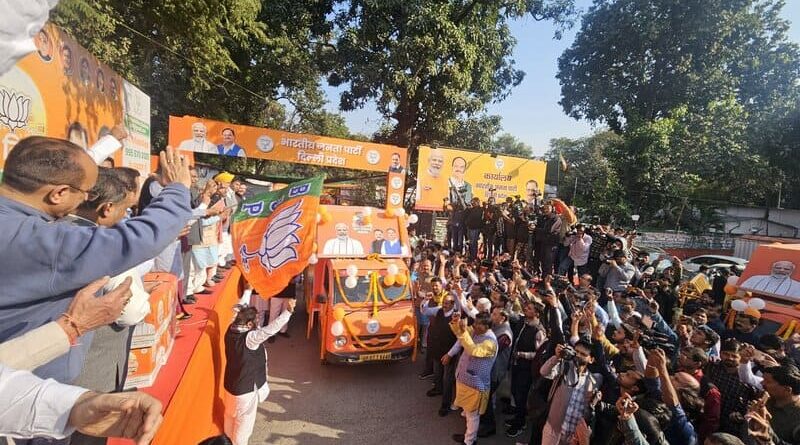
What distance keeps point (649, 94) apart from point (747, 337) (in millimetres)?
28445

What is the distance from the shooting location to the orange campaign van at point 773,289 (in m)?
6.09

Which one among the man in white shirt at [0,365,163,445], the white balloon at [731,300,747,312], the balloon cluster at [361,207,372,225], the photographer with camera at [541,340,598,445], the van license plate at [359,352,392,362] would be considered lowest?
the van license plate at [359,352,392,362]

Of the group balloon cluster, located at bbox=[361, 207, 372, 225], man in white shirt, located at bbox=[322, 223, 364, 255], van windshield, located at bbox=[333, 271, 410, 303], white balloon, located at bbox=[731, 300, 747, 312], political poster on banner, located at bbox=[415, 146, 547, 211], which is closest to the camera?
white balloon, located at bbox=[731, 300, 747, 312]

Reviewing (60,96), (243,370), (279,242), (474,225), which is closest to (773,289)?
(474,225)

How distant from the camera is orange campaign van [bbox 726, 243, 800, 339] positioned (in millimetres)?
6094

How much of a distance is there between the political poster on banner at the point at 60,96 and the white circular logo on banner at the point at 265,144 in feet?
13.2

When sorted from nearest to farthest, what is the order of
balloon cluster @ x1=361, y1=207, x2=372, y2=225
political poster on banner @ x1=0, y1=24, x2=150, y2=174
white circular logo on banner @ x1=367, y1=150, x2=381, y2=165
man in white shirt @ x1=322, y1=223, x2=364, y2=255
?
political poster on banner @ x1=0, y1=24, x2=150, y2=174
man in white shirt @ x1=322, y1=223, x2=364, y2=255
balloon cluster @ x1=361, y1=207, x2=372, y2=225
white circular logo on banner @ x1=367, y1=150, x2=381, y2=165

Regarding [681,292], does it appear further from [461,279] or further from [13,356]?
[13,356]

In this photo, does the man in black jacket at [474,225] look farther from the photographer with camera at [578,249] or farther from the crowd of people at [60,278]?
the crowd of people at [60,278]

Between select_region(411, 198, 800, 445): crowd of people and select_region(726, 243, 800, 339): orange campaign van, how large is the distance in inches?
9.8

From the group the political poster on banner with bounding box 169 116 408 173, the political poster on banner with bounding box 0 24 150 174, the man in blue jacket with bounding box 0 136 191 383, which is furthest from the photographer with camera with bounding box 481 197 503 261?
the man in blue jacket with bounding box 0 136 191 383

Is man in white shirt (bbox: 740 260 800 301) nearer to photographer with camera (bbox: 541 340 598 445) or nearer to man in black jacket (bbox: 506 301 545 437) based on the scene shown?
man in black jacket (bbox: 506 301 545 437)

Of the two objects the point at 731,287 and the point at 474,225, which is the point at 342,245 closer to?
the point at 474,225

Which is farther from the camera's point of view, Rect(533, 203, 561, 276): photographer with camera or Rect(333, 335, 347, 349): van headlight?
Rect(533, 203, 561, 276): photographer with camera
